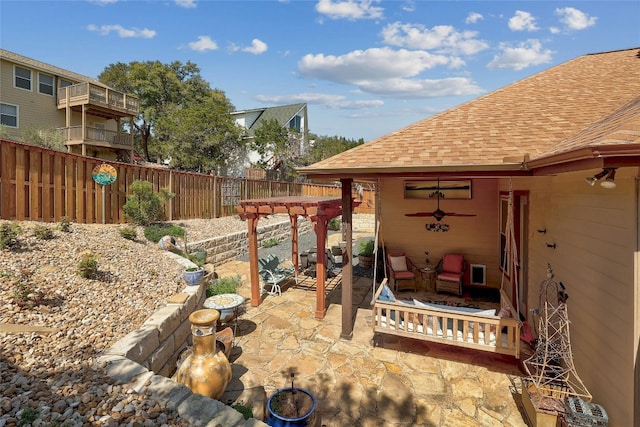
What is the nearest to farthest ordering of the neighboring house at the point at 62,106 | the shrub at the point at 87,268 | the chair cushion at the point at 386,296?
the shrub at the point at 87,268, the chair cushion at the point at 386,296, the neighboring house at the point at 62,106

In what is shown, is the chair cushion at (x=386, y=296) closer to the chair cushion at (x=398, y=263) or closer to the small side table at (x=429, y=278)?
the chair cushion at (x=398, y=263)

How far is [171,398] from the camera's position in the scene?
115 inches

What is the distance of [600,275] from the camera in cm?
341

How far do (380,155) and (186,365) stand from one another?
4.33 metres

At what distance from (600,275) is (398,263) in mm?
5240

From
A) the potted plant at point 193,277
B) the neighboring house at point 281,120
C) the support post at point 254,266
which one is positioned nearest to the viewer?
the potted plant at point 193,277

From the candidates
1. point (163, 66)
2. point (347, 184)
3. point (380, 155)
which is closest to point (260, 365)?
point (347, 184)

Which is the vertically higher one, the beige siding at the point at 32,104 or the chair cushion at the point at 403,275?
the beige siding at the point at 32,104

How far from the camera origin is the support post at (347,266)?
5.70 meters

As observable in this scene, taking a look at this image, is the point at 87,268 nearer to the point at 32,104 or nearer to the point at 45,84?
the point at 32,104

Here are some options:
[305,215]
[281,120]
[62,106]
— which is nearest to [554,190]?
[305,215]

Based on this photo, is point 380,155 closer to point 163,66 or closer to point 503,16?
point 503,16

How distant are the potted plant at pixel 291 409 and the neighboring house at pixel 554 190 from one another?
3057 millimetres

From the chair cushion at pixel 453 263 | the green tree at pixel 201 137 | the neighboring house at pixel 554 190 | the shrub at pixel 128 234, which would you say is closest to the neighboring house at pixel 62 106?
the green tree at pixel 201 137
